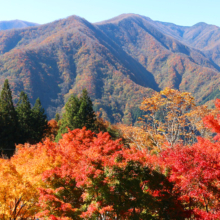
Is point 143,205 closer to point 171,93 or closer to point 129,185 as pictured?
point 129,185

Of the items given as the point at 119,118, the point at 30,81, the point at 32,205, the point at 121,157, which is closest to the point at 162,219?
the point at 121,157

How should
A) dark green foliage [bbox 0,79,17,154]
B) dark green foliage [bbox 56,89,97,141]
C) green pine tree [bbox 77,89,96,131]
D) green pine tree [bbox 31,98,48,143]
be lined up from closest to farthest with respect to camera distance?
dark green foliage [bbox 0,79,17,154], dark green foliage [bbox 56,89,97,141], green pine tree [bbox 77,89,96,131], green pine tree [bbox 31,98,48,143]

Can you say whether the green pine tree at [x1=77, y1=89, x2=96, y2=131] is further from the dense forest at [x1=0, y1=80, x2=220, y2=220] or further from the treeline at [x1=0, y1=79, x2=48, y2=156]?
the dense forest at [x1=0, y1=80, x2=220, y2=220]

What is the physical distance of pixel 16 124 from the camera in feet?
107

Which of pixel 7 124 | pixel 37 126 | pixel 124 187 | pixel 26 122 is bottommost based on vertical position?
pixel 37 126

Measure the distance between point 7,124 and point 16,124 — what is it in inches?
63.4

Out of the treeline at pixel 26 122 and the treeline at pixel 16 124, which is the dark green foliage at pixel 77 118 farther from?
the treeline at pixel 16 124

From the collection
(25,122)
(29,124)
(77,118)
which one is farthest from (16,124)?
(77,118)

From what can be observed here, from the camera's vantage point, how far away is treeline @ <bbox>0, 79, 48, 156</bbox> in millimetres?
30578

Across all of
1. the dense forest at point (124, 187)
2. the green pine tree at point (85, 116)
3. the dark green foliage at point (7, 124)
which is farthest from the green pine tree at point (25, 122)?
the dense forest at point (124, 187)

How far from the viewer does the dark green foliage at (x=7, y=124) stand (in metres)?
30.1

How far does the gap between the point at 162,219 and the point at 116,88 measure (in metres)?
147

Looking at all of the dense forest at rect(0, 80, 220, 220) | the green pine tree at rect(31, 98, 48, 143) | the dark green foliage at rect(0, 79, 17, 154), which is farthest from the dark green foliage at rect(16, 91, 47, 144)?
the dense forest at rect(0, 80, 220, 220)

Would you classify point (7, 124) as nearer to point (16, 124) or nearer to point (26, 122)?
point (16, 124)
